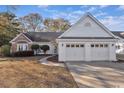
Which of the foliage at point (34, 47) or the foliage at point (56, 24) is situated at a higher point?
the foliage at point (56, 24)

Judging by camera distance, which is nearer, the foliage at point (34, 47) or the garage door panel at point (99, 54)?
the garage door panel at point (99, 54)

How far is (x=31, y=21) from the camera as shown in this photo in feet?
190

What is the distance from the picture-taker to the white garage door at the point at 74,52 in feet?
78.5

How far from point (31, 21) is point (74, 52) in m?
36.0

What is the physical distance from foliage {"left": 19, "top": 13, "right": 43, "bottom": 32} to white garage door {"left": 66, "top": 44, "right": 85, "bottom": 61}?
3500 cm

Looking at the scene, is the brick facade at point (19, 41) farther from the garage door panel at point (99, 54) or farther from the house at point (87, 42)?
the garage door panel at point (99, 54)

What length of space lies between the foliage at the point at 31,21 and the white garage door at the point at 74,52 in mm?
35002

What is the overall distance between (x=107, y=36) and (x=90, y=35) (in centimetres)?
189

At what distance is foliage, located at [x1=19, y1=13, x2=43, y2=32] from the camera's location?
57.3 metres

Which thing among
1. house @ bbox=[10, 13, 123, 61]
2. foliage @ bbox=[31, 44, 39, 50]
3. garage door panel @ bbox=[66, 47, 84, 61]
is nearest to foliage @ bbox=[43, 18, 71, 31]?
foliage @ bbox=[31, 44, 39, 50]

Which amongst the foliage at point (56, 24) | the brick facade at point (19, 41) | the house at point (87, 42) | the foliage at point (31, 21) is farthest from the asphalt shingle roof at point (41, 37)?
the foliage at point (31, 21)
